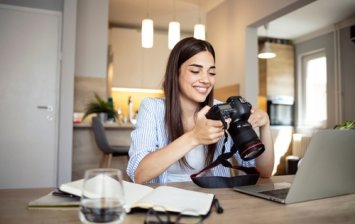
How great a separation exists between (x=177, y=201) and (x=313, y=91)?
5168 millimetres

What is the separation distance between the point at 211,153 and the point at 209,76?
0.98 feet

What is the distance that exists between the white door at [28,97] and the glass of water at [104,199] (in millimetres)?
2693

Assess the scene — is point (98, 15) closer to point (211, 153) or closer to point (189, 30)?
point (189, 30)

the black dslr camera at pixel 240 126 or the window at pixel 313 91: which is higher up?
the window at pixel 313 91

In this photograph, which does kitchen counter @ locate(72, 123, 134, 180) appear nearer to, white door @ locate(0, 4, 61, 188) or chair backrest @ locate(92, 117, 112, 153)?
white door @ locate(0, 4, 61, 188)

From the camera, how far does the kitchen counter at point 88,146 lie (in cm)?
311

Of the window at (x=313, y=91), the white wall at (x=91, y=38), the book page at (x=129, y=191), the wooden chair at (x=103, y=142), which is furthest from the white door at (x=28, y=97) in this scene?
the window at (x=313, y=91)

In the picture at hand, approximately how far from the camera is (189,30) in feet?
17.7

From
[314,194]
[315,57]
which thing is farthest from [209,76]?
[315,57]

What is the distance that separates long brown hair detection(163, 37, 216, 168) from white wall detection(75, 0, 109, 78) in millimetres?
2402

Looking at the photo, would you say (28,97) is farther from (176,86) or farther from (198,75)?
(198,75)

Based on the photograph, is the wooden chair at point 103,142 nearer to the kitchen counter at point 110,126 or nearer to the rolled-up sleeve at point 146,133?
the kitchen counter at point 110,126

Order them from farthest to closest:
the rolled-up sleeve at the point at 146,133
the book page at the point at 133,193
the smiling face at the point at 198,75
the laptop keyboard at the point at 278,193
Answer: the smiling face at the point at 198,75
the rolled-up sleeve at the point at 146,133
the laptop keyboard at the point at 278,193
the book page at the point at 133,193

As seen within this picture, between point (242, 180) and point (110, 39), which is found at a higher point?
point (110, 39)
